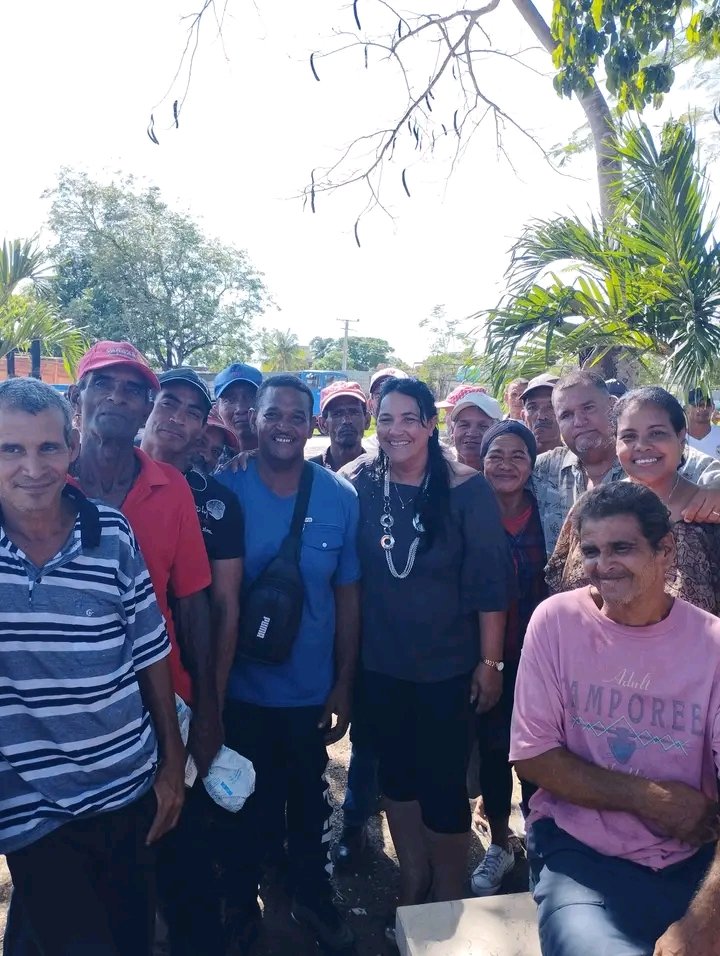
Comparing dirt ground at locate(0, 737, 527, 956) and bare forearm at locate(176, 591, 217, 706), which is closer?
bare forearm at locate(176, 591, 217, 706)

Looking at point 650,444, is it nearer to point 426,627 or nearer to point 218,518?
point 426,627

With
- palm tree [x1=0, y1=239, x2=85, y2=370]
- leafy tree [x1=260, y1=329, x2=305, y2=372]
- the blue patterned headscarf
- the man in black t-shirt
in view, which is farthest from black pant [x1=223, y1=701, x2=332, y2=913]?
leafy tree [x1=260, y1=329, x2=305, y2=372]

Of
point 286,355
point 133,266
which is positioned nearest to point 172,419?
point 133,266

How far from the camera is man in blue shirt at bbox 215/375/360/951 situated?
2.72 m

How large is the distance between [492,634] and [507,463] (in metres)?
0.75

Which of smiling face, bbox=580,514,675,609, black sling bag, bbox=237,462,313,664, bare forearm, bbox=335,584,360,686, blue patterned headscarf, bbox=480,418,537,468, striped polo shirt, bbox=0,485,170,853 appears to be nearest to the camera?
striped polo shirt, bbox=0,485,170,853

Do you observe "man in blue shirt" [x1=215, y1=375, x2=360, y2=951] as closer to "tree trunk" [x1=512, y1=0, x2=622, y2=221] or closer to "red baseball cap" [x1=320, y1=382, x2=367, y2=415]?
"red baseball cap" [x1=320, y1=382, x2=367, y2=415]

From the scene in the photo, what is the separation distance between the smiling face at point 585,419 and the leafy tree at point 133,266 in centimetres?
2215

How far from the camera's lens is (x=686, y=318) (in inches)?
179

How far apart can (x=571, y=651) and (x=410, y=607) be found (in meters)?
0.78

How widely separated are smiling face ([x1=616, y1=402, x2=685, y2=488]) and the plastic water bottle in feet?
5.20

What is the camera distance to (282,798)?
2838 millimetres

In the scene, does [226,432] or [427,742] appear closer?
[427,742]

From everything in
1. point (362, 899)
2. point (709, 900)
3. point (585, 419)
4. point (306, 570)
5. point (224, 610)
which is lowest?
point (362, 899)
